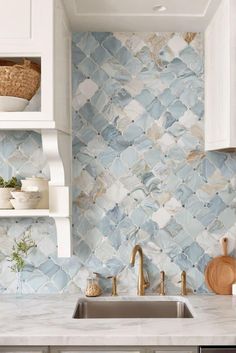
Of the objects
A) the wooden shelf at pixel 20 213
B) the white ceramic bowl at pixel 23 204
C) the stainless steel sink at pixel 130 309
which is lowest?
the stainless steel sink at pixel 130 309

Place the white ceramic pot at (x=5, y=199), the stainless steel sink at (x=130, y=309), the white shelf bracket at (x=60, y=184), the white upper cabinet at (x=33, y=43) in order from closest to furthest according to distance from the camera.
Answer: the white upper cabinet at (x=33, y=43) < the white shelf bracket at (x=60, y=184) < the white ceramic pot at (x=5, y=199) < the stainless steel sink at (x=130, y=309)

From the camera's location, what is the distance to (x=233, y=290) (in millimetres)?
2527

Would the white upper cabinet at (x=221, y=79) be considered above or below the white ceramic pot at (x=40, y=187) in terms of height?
above

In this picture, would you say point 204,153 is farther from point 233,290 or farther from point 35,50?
point 35,50

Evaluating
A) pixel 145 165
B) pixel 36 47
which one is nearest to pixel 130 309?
pixel 145 165

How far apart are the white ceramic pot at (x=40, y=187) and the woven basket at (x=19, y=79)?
1.47 feet

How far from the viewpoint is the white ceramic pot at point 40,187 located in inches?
95.3

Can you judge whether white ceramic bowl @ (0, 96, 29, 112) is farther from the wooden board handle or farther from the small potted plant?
the wooden board handle

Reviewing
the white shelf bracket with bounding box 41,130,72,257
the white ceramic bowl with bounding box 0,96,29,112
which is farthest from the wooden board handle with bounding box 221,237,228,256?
the white ceramic bowl with bounding box 0,96,29,112

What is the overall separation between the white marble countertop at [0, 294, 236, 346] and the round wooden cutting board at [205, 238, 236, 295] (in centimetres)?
23

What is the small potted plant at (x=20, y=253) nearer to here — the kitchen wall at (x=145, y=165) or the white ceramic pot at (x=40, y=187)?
the kitchen wall at (x=145, y=165)

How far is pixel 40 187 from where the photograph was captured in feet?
8.03

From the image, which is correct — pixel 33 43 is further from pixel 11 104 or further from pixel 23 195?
pixel 23 195

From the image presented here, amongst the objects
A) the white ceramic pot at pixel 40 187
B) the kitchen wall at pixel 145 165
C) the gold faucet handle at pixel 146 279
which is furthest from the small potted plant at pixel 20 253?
the gold faucet handle at pixel 146 279
